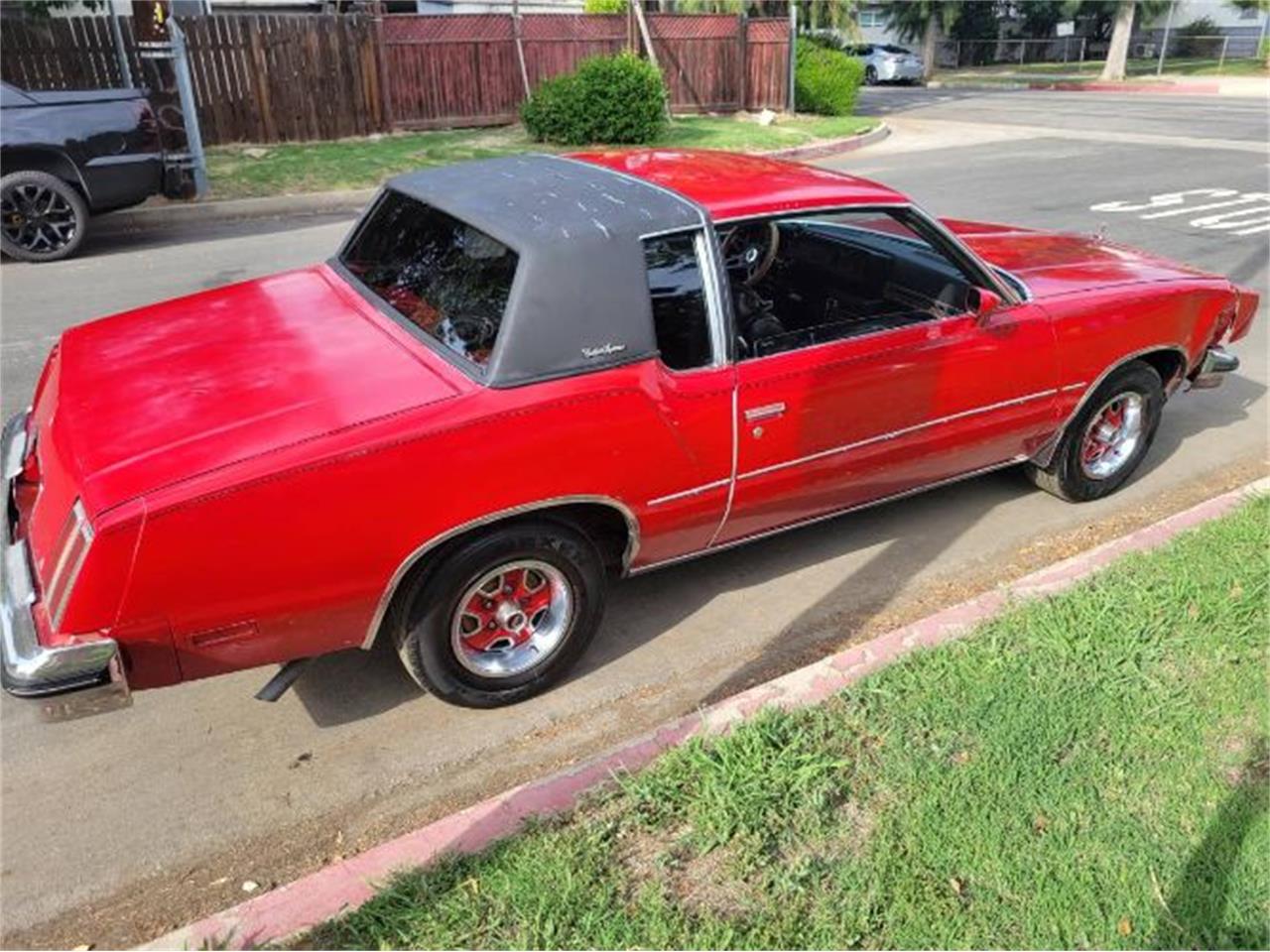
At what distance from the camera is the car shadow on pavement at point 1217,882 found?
2375mm

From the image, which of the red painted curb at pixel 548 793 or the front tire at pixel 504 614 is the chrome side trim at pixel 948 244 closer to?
the red painted curb at pixel 548 793

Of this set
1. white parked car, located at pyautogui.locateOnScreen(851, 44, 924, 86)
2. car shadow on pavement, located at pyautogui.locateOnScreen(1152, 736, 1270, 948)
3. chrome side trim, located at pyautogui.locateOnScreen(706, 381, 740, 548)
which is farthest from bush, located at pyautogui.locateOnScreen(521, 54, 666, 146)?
white parked car, located at pyautogui.locateOnScreen(851, 44, 924, 86)

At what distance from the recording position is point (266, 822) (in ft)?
9.52

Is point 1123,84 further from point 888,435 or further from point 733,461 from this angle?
point 733,461

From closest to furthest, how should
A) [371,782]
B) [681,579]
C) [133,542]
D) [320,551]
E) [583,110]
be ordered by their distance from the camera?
1. [133,542]
2. [320,551]
3. [371,782]
4. [681,579]
5. [583,110]

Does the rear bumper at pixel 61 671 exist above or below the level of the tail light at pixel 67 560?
below

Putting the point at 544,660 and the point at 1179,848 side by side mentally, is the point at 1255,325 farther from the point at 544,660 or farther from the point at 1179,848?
the point at 544,660

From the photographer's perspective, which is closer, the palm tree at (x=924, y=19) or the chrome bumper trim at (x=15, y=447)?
the chrome bumper trim at (x=15, y=447)

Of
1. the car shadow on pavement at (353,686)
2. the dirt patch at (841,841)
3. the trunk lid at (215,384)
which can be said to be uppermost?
the trunk lid at (215,384)

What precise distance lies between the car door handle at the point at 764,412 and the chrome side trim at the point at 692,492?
0.22 m

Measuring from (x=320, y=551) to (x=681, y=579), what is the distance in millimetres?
1776

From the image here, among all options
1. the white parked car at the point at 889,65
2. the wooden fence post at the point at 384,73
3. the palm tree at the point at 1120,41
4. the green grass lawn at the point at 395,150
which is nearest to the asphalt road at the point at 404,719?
the green grass lawn at the point at 395,150

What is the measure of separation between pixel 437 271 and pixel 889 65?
129ft

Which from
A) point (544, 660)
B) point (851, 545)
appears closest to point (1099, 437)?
point (851, 545)
